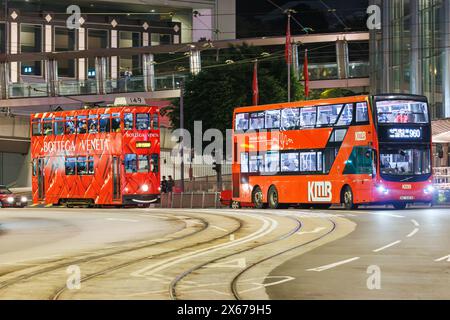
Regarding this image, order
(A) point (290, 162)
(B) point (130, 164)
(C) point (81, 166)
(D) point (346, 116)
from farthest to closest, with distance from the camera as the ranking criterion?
(C) point (81, 166) < (B) point (130, 164) < (A) point (290, 162) < (D) point (346, 116)

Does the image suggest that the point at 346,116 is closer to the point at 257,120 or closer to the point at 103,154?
the point at 257,120

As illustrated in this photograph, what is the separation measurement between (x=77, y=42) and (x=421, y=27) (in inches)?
2366

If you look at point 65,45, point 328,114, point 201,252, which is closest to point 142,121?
point 328,114

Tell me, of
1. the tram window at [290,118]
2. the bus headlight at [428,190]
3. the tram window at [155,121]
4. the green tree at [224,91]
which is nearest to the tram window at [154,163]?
the tram window at [155,121]

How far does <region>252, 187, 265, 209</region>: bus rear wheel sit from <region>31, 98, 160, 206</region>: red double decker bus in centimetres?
604

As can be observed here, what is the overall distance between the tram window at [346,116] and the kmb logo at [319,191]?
9.01 feet

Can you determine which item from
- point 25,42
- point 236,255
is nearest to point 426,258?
point 236,255

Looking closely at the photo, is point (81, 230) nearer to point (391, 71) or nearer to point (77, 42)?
point (391, 71)

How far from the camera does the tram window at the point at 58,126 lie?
54000 millimetres

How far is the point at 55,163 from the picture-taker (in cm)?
5500

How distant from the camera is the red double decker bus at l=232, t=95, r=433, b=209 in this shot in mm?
39719

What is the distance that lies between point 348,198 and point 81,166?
1684 cm

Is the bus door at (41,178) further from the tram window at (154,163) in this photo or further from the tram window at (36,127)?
the tram window at (154,163)

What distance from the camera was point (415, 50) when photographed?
206 feet
